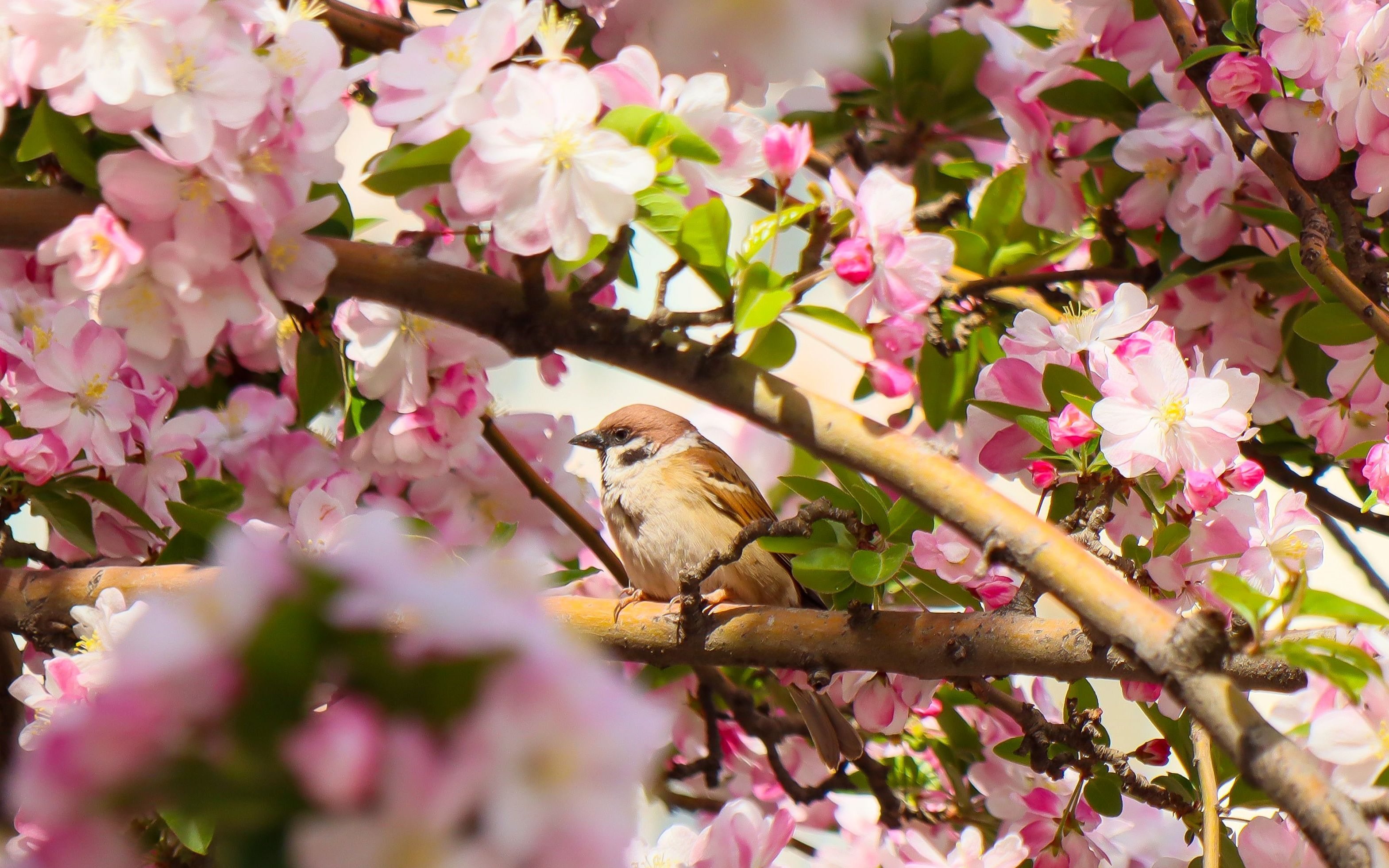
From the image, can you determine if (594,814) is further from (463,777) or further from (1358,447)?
(1358,447)

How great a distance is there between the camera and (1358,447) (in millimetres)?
1188

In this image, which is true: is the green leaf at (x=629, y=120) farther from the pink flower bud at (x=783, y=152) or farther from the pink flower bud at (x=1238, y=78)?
the pink flower bud at (x=1238, y=78)

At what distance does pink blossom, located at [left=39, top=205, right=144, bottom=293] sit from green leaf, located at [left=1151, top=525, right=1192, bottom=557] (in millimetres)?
858

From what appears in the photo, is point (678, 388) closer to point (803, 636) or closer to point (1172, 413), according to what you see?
point (803, 636)

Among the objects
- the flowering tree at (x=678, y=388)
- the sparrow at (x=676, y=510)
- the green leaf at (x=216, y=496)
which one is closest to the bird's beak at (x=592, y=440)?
the sparrow at (x=676, y=510)

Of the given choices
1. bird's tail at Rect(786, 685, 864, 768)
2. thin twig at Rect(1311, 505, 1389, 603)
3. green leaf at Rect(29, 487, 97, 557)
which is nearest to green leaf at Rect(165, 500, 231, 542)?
green leaf at Rect(29, 487, 97, 557)

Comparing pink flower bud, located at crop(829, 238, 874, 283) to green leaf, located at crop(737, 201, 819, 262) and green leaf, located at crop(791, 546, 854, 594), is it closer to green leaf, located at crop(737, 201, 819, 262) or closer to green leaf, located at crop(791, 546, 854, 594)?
green leaf, located at crop(737, 201, 819, 262)

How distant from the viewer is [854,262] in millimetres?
938

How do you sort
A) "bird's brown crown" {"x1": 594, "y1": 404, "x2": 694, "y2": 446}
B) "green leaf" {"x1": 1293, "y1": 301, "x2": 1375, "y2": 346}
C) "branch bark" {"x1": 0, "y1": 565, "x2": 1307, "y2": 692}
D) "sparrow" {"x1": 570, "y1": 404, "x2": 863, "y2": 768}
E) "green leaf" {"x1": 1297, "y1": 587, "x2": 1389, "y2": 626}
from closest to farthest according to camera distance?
"green leaf" {"x1": 1297, "y1": 587, "x2": 1389, "y2": 626}
"branch bark" {"x1": 0, "y1": 565, "x2": 1307, "y2": 692}
"green leaf" {"x1": 1293, "y1": 301, "x2": 1375, "y2": 346}
"sparrow" {"x1": 570, "y1": 404, "x2": 863, "y2": 768}
"bird's brown crown" {"x1": 594, "y1": 404, "x2": 694, "y2": 446}

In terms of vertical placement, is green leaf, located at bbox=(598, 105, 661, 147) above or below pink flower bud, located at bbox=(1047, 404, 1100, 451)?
above

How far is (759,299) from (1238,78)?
0.58m

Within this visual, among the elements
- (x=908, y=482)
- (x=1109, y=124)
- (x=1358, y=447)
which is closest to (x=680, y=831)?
(x=908, y=482)

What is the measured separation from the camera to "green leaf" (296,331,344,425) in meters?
1.11

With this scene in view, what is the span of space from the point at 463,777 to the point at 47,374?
0.95 m
